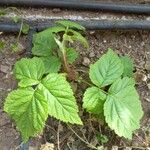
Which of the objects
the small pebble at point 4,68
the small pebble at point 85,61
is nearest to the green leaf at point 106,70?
the small pebble at point 85,61

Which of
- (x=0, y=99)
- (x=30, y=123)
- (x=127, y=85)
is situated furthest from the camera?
(x=0, y=99)

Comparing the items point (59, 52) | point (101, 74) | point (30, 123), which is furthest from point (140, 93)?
point (30, 123)

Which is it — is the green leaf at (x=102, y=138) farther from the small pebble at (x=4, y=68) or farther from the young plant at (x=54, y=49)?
the small pebble at (x=4, y=68)

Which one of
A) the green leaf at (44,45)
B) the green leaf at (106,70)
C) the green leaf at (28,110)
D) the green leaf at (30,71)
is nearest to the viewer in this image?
the green leaf at (28,110)

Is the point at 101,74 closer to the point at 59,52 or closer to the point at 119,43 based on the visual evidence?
the point at 59,52

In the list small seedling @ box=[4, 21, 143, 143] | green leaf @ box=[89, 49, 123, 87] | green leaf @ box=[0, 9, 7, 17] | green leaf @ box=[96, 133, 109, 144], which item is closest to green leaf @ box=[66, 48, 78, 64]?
small seedling @ box=[4, 21, 143, 143]

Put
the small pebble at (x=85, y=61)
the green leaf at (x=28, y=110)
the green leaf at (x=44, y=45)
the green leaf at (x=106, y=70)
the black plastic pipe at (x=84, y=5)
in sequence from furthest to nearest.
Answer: the black plastic pipe at (x=84, y=5) < the small pebble at (x=85, y=61) < the green leaf at (x=44, y=45) < the green leaf at (x=106, y=70) < the green leaf at (x=28, y=110)

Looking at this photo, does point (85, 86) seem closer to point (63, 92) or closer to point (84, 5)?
point (63, 92)
